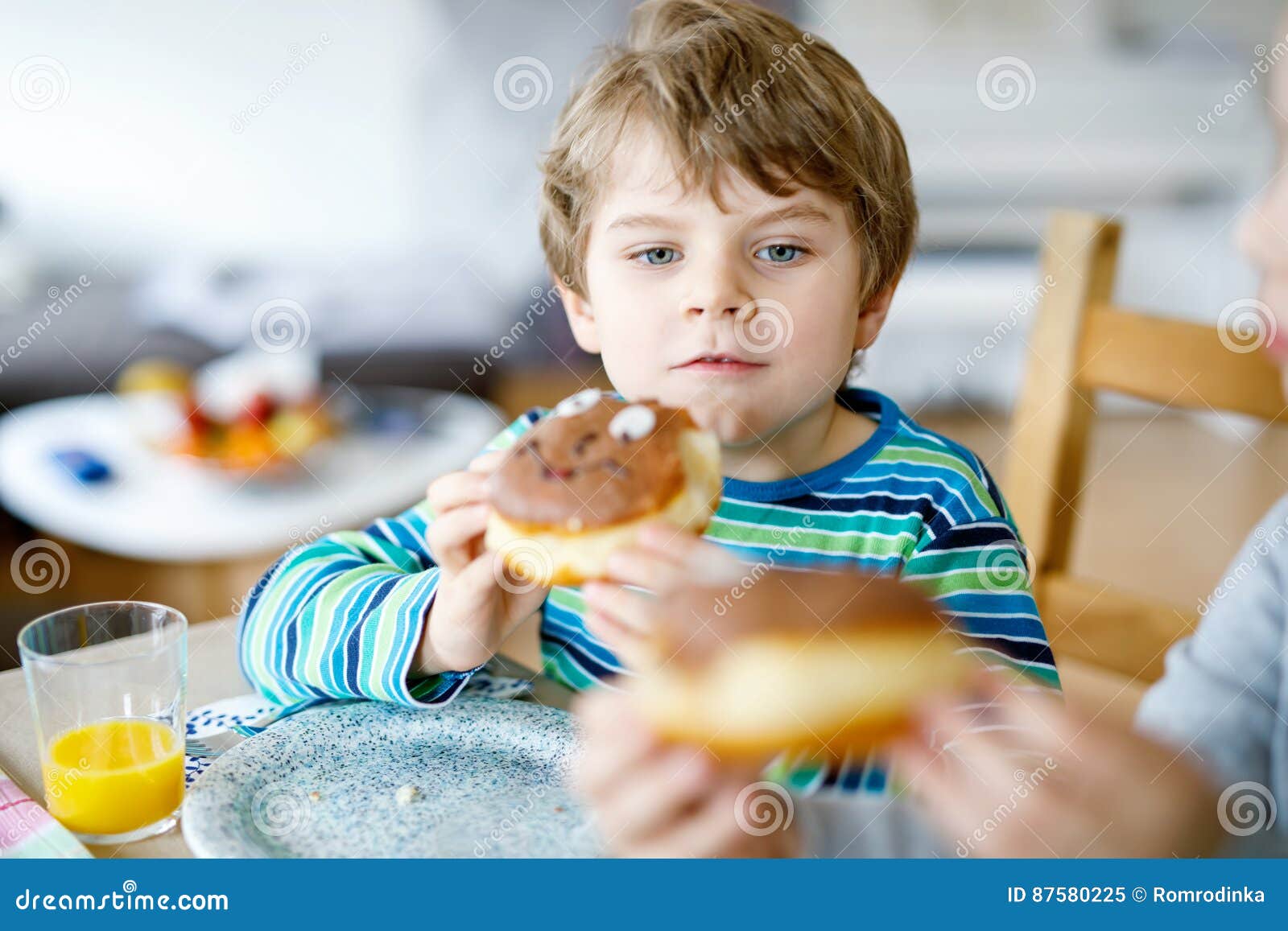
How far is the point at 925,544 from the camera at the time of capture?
0.89m

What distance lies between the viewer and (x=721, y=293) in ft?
2.56

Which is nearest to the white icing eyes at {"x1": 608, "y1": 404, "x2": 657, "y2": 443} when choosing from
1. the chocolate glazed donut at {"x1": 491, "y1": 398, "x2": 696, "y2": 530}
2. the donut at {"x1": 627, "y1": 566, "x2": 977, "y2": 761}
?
the chocolate glazed donut at {"x1": 491, "y1": 398, "x2": 696, "y2": 530}

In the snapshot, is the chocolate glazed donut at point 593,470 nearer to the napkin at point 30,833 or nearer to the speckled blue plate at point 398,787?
the speckled blue plate at point 398,787

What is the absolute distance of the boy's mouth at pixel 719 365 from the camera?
2.66ft

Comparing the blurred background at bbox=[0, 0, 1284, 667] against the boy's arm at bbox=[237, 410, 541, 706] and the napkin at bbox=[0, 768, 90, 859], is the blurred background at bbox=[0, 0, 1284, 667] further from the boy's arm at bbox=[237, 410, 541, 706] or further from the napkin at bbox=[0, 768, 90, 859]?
the napkin at bbox=[0, 768, 90, 859]

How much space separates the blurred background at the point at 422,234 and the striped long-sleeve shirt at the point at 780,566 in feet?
2.34

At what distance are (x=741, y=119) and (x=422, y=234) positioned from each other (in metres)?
2.56

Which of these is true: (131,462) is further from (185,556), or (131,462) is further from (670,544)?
→ (670,544)

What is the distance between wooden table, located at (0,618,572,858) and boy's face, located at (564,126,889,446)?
24 cm

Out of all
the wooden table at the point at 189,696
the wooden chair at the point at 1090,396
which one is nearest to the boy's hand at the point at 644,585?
the wooden table at the point at 189,696

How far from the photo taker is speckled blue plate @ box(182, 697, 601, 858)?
615mm

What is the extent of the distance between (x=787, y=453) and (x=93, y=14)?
6.14 feet

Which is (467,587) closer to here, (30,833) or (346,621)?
(346,621)

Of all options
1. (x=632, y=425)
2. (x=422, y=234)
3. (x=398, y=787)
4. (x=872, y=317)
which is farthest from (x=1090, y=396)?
(x=422, y=234)
